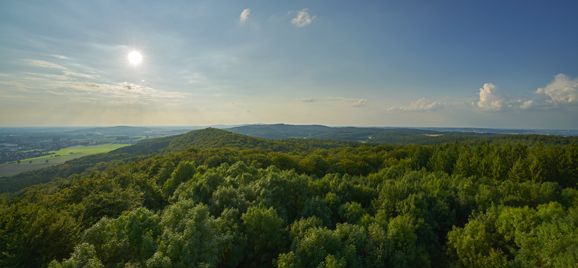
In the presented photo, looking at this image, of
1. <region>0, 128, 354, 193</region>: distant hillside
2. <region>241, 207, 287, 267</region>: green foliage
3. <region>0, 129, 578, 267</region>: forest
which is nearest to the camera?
<region>0, 129, 578, 267</region>: forest

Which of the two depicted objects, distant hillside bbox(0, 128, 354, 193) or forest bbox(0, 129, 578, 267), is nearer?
forest bbox(0, 129, 578, 267)

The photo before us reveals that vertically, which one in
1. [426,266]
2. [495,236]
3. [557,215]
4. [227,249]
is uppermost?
[557,215]

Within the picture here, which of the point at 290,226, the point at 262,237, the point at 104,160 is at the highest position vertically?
the point at 262,237

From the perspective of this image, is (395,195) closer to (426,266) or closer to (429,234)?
(429,234)

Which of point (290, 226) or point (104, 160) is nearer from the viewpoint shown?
point (290, 226)

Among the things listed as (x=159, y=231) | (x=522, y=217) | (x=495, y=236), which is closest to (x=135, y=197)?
(x=159, y=231)

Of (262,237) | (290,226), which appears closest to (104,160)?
(290,226)

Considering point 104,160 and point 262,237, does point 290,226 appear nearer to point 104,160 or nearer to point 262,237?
point 262,237

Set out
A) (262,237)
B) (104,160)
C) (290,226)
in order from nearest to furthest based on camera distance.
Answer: (262,237) → (290,226) → (104,160)

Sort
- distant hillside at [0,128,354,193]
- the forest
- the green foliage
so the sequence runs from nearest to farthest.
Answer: the forest < the green foliage < distant hillside at [0,128,354,193]

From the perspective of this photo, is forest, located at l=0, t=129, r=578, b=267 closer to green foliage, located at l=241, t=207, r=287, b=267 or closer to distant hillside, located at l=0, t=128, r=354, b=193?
green foliage, located at l=241, t=207, r=287, b=267

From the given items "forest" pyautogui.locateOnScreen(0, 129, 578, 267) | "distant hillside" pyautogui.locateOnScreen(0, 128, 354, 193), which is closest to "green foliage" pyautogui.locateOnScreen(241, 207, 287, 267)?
"forest" pyautogui.locateOnScreen(0, 129, 578, 267)
